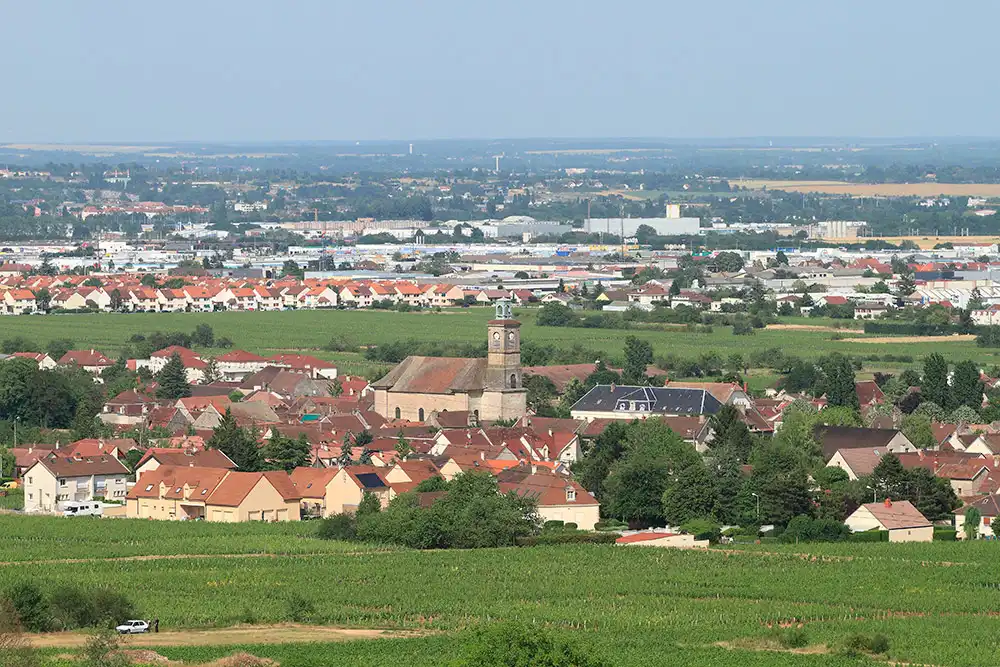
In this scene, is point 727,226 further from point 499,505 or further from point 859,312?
point 499,505

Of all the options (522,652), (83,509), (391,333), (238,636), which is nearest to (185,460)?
(83,509)

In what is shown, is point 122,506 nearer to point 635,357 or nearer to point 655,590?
point 655,590

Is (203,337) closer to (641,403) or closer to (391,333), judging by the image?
(391,333)

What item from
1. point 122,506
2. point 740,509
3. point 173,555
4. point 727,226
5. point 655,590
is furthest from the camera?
point 727,226

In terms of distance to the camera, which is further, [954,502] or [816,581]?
[954,502]

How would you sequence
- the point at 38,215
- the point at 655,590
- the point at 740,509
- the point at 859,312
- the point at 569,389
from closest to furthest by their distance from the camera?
the point at 655,590 < the point at 740,509 < the point at 569,389 < the point at 859,312 < the point at 38,215

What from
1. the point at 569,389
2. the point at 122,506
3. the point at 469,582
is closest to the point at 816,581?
the point at 469,582

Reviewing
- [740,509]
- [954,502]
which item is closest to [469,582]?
[740,509]

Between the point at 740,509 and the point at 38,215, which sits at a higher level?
the point at 740,509
